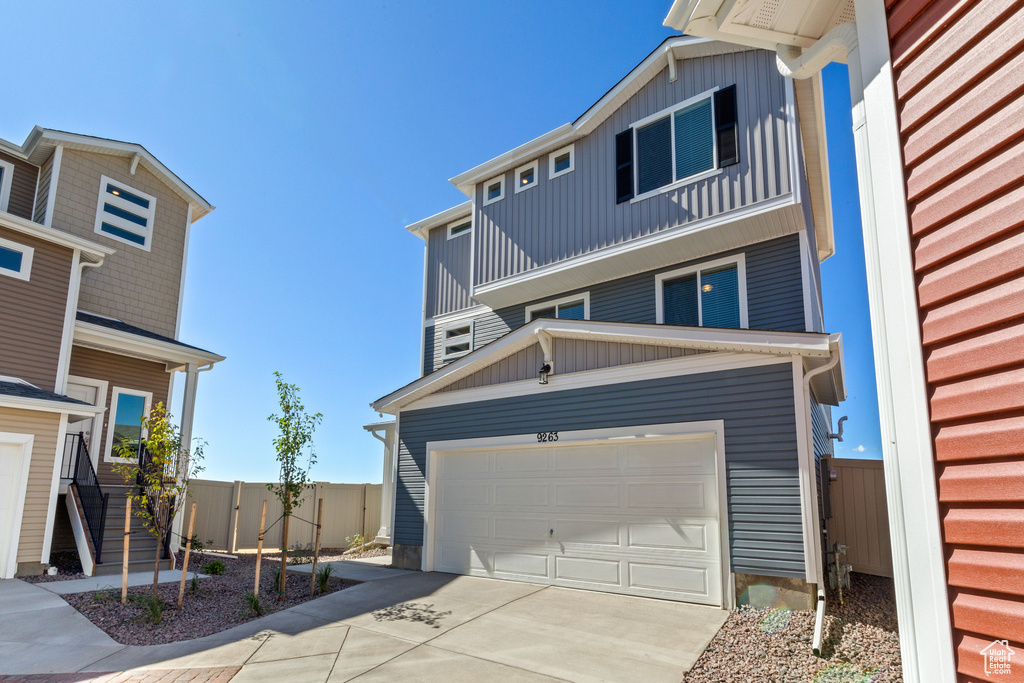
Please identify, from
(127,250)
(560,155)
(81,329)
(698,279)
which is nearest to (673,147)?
(698,279)

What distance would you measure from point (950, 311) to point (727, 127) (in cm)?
855

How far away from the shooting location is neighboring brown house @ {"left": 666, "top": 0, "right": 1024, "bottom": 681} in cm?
193

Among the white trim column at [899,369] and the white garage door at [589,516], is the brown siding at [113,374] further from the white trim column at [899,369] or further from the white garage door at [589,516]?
the white trim column at [899,369]

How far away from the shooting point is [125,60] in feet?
39.2

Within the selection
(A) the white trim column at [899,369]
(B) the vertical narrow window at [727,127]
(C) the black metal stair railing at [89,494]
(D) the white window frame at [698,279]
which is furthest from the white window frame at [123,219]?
(A) the white trim column at [899,369]

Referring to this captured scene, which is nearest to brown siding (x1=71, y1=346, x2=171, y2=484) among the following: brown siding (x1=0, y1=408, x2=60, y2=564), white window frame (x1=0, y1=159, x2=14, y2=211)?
brown siding (x1=0, y1=408, x2=60, y2=564)

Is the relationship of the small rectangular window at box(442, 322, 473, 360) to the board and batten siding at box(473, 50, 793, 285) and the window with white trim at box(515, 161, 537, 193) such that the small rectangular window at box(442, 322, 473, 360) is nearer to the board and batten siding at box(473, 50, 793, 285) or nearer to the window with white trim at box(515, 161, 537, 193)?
the board and batten siding at box(473, 50, 793, 285)

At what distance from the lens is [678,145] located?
10406mm

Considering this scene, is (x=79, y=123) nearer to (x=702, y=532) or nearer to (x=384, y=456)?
(x=384, y=456)

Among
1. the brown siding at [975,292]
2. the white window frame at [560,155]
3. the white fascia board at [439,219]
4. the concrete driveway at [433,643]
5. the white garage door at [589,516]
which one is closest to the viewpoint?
the brown siding at [975,292]

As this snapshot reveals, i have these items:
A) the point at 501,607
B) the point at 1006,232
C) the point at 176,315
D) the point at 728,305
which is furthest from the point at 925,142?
the point at 176,315

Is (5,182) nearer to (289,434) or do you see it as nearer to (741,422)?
(289,434)

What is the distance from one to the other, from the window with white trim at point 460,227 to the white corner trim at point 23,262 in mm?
8154

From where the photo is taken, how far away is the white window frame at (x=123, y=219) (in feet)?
44.6
